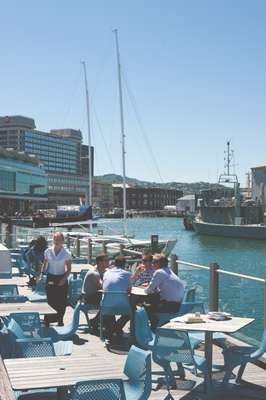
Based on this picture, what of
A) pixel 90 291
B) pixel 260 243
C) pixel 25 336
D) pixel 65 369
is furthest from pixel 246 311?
pixel 260 243

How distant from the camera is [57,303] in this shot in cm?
1100

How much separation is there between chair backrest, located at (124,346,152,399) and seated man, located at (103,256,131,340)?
4280 mm

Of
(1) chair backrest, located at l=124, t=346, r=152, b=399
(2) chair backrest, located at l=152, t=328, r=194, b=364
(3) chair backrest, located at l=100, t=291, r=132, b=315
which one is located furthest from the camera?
(3) chair backrest, located at l=100, t=291, r=132, b=315

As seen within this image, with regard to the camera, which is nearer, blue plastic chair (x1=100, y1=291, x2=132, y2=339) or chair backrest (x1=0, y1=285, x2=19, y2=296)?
blue plastic chair (x1=100, y1=291, x2=132, y2=339)

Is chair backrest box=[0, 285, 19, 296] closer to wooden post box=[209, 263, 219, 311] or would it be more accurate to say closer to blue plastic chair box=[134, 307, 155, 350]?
wooden post box=[209, 263, 219, 311]

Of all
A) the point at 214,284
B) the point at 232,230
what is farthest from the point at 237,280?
the point at 232,230

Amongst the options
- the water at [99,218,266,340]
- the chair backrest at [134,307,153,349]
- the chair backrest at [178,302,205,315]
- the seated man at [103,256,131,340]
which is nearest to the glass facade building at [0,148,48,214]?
the water at [99,218,266,340]

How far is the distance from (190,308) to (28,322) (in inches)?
94.3

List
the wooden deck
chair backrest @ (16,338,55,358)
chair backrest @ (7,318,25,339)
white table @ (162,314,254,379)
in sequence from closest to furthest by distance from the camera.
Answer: the wooden deck < chair backrest @ (16,338,55,358) < white table @ (162,314,254,379) < chair backrest @ (7,318,25,339)

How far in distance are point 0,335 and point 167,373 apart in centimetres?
214

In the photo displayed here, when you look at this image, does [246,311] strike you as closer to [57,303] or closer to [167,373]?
[57,303]

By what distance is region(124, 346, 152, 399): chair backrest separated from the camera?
18.1 ft

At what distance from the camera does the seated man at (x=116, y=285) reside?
10.1 metres

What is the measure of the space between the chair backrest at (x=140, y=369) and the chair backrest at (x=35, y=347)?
130 centimetres
